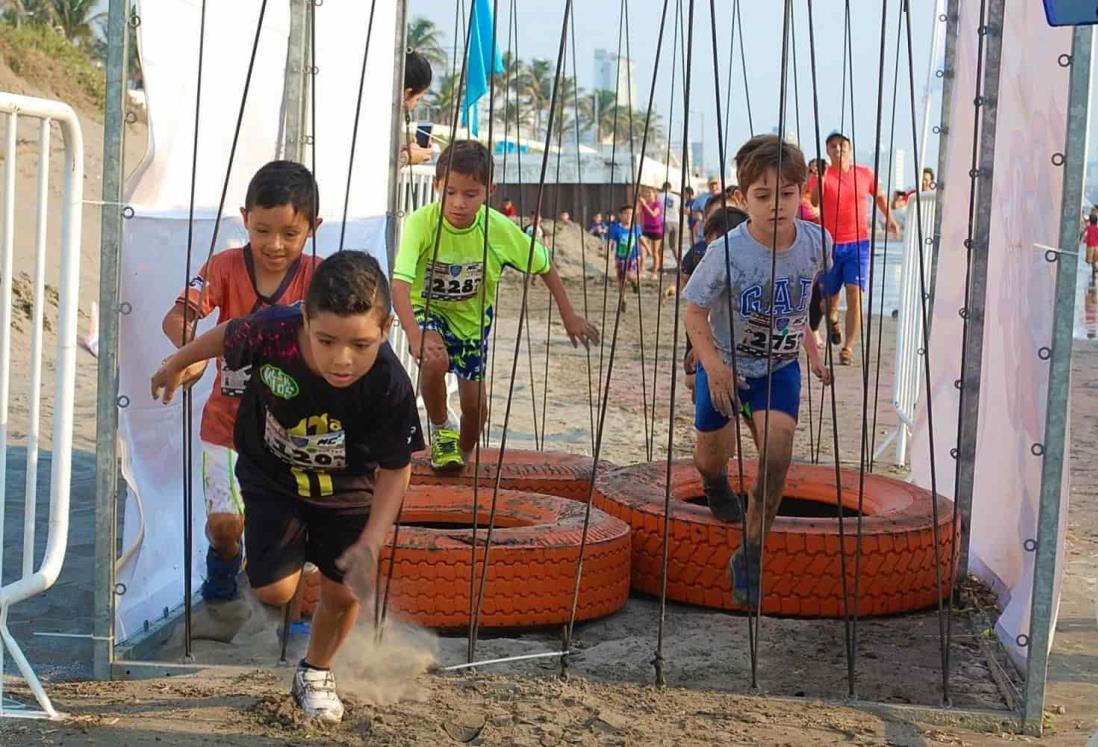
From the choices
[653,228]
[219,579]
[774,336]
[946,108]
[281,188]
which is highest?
[653,228]

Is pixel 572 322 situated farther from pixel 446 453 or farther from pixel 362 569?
pixel 362 569

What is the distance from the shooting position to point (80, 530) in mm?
5684

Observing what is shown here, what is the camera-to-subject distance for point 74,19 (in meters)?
46.9

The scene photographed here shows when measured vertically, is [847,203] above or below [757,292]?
above

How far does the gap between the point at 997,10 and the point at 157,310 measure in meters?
3.26

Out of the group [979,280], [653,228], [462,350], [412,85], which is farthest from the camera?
[653,228]

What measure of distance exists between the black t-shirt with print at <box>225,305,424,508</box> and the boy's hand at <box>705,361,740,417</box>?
1271mm

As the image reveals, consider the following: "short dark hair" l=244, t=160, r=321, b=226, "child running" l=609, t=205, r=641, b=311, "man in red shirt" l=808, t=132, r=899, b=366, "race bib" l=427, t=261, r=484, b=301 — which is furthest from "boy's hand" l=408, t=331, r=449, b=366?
"man in red shirt" l=808, t=132, r=899, b=366

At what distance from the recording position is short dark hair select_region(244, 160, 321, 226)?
4004 millimetres

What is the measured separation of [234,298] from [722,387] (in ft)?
5.23

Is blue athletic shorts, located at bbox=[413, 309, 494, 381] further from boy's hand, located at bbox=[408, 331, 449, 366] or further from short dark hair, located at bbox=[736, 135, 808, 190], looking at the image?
short dark hair, located at bbox=[736, 135, 808, 190]

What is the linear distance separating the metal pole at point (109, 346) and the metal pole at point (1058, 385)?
105 inches

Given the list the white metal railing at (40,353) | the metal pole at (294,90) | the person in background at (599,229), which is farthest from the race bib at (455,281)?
the person in background at (599,229)

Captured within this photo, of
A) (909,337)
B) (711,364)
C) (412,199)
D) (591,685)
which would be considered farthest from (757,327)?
(909,337)
